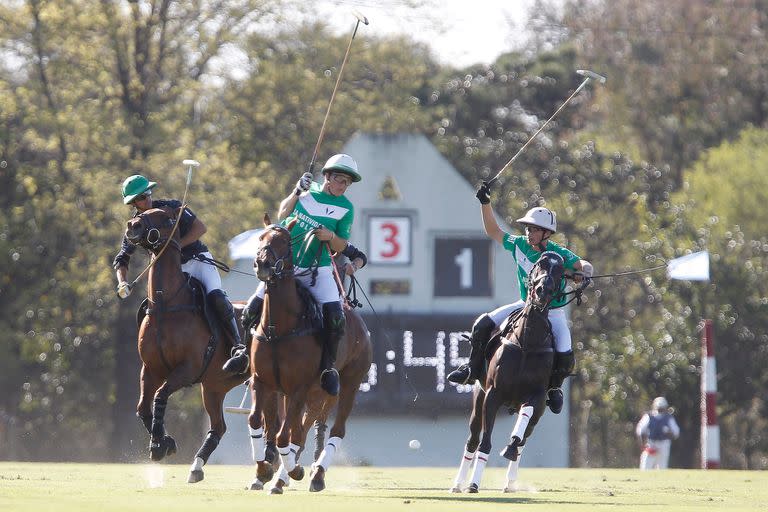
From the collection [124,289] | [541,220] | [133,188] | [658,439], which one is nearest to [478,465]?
[541,220]

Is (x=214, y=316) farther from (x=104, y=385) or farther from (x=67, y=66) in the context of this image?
(x=104, y=385)

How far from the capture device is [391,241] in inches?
1283

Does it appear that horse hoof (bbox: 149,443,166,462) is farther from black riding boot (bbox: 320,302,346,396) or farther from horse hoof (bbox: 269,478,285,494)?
black riding boot (bbox: 320,302,346,396)

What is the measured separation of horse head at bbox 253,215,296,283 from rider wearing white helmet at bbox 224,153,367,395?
0.45 meters

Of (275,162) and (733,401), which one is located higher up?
(275,162)

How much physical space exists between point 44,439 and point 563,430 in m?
20.2

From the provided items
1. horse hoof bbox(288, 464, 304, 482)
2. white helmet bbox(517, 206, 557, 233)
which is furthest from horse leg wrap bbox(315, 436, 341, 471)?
white helmet bbox(517, 206, 557, 233)

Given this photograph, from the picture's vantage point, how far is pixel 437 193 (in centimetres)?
3388

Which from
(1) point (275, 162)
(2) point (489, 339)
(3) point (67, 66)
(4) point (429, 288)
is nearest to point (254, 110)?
(1) point (275, 162)

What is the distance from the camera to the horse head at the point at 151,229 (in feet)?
46.7

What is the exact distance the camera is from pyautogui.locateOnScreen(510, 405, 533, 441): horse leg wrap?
1459 centimetres

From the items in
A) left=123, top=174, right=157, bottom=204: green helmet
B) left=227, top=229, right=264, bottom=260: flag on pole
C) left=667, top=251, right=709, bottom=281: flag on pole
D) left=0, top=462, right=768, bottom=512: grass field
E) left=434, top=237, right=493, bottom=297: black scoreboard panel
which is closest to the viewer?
left=0, top=462, right=768, bottom=512: grass field

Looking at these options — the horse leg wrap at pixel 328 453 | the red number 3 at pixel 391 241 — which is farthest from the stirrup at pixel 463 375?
the red number 3 at pixel 391 241

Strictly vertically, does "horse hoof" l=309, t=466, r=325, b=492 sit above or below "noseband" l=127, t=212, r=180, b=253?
below
